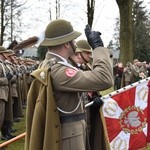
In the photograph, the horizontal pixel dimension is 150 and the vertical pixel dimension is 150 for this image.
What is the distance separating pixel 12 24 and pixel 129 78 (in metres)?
15.1

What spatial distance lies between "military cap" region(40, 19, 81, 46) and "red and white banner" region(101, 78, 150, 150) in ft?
8.82

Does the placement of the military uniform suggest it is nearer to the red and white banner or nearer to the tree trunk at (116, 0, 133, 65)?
the red and white banner

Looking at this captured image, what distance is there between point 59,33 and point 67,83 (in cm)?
42

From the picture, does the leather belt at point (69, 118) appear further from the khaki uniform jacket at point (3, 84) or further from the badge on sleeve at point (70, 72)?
the khaki uniform jacket at point (3, 84)

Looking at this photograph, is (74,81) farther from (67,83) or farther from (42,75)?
(42,75)

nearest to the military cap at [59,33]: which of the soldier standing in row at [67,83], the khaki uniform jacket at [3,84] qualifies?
the soldier standing in row at [67,83]

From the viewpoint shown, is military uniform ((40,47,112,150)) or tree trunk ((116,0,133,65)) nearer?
military uniform ((40,47,112,150))

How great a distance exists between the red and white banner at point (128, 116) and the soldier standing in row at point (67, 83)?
8.60ft

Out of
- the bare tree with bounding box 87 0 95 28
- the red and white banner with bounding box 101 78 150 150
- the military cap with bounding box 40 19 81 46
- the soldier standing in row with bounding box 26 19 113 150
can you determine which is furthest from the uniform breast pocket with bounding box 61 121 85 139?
the bare tree with bounding box 87 0 95 28

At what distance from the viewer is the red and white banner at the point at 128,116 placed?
596 centimetres

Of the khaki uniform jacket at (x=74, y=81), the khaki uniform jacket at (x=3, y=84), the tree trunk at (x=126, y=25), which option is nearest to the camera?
the khaki uniform jacket at (x=74, y=81)

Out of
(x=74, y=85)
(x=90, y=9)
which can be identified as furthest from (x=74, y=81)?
(x=90, y=9)

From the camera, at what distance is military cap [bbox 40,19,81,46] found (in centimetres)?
322

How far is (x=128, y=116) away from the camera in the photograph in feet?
19.9
